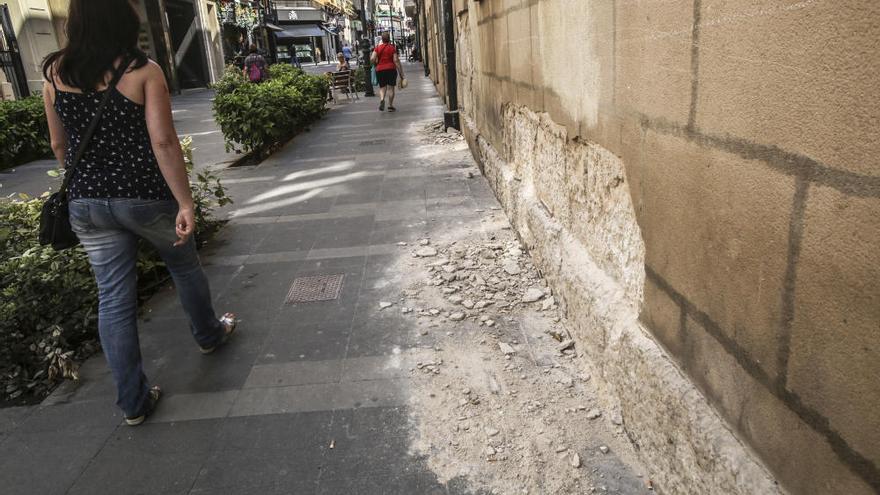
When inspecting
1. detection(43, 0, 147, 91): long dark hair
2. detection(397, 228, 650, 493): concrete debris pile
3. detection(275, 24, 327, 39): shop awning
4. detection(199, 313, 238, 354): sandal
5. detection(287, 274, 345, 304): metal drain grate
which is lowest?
detection(397, 228, 650, 493): concrete debris pile

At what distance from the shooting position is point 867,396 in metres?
1.20

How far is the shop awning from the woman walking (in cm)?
5220

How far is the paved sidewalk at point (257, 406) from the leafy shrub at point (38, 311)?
19 cm

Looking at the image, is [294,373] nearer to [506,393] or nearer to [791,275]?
[506,393]

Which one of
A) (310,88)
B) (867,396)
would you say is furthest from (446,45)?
(867,396)

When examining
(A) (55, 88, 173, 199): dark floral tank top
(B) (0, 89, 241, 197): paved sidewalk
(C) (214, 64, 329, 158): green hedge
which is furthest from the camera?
(C) (214, 64, 329, 158): green hedge

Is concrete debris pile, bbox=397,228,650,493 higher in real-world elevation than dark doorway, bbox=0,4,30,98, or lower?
lower

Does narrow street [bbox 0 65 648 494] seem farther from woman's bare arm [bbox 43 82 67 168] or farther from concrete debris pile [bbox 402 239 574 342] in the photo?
woman's bare arm [bbox 43 82 67 168]

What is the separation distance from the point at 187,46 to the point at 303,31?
2480 centimetres

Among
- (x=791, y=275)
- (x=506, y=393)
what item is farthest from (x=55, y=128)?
(x=791, y=275)

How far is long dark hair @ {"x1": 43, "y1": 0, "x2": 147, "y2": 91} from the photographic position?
2502 millimetres

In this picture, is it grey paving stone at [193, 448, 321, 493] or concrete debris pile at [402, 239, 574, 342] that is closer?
grey paving stone at [193, 448, 321, 493]

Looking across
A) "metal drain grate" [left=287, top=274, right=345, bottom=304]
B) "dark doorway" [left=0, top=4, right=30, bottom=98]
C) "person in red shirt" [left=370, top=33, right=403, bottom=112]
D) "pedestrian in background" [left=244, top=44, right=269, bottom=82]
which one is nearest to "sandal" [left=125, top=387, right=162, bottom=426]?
"metal drain grate" [left=287, top=274, right=345, bottom=304]

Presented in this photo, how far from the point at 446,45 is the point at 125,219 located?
9.73 m
